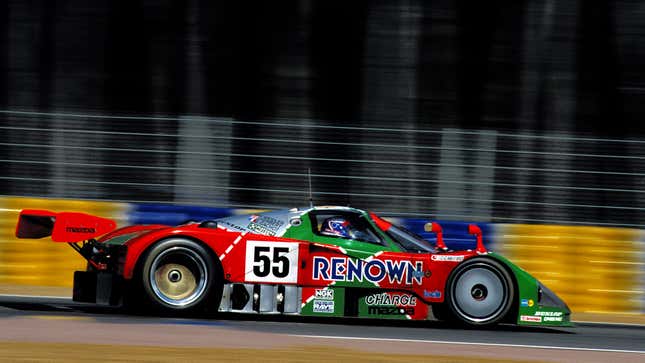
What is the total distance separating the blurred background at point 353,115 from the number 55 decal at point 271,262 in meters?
3.22

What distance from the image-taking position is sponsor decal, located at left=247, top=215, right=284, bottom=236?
8.79 metres

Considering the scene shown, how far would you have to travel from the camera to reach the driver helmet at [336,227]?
29.1ft

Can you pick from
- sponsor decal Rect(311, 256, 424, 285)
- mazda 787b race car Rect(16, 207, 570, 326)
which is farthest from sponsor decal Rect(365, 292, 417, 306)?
sponsor decal Rect(311, 256, 424, 285)

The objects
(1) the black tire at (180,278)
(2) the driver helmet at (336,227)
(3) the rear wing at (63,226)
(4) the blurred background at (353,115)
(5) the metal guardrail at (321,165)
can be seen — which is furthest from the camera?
(5) the metal guardrail at (321,165)

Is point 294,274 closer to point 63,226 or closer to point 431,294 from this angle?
point 431,294

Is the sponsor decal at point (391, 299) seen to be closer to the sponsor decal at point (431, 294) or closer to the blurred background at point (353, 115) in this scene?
the sponsor decal at point (431, 294)

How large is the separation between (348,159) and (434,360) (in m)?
5.18

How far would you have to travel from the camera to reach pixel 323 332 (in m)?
8.18

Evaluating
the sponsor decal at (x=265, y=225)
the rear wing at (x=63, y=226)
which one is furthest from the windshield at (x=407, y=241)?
the rear wing at (x=63, y=226)

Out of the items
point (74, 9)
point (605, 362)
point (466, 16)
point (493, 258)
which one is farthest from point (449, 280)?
point (74, 9)

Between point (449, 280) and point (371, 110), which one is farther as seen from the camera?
point (371, 110)

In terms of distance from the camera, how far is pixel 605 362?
7426 millimetres

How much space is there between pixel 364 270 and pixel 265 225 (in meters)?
0.94

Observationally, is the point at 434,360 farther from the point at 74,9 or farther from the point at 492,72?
the point at 74,9
